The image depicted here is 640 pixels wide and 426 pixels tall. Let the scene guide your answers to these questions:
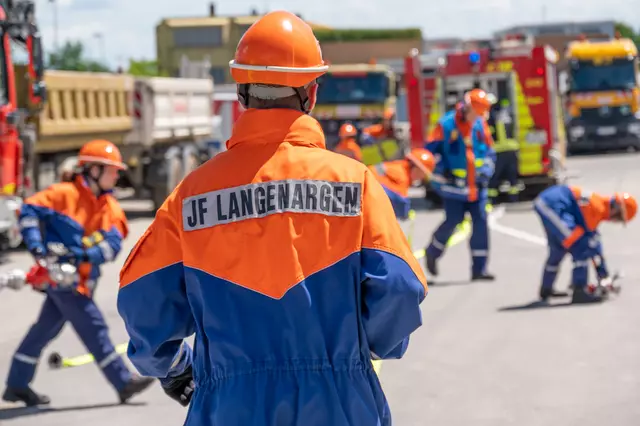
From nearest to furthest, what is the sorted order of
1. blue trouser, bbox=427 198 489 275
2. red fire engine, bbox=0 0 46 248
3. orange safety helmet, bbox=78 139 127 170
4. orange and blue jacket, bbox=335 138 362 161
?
1. orange safety helmet, bbox=78 139 127 170
2. blue trouser, bbox=427 198 489 275
3. red fire engine, bbox=0 0 46 248
4. orange and blue jacket, bbox=335 138 362 161

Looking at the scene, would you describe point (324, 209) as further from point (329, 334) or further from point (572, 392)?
point (572, 392)

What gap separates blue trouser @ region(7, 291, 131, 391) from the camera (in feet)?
28.0

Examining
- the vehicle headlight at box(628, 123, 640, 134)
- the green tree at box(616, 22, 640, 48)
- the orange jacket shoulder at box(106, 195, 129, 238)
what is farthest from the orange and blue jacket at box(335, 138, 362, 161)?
the green tree at box(616, 22, 640, 48)

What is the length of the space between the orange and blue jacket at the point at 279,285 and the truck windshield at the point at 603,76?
33.3m

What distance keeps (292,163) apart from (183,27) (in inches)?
3142

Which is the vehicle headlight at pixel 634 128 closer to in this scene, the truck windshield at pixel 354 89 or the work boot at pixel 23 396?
the truck windshield at pixel 354 89

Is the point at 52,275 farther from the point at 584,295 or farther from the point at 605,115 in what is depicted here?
the point at 605,115

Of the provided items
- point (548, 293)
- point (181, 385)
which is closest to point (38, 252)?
point (181, 385)

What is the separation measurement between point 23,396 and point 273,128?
17.9ft

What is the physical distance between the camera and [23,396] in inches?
340

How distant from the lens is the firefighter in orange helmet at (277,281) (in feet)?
11.7

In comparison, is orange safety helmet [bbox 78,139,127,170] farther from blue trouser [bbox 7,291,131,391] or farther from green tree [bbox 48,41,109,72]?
green tree [bbox 48,41,109,72]

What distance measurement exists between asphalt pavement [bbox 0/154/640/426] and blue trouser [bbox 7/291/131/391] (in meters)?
0.22

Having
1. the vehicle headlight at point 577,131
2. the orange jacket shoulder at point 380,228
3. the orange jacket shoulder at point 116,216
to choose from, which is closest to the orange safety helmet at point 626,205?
the orange jacket shoulder at point 116,216
